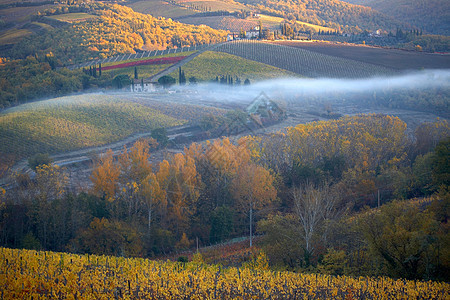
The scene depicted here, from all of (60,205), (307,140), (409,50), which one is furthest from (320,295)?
(409,50)

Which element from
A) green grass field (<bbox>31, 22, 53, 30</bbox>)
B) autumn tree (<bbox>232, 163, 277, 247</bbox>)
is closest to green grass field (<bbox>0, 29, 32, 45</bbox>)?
green grass field (<bbox>31, 22, 53, 30</bbox>)

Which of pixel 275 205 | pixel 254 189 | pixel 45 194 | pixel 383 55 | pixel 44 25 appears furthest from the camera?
pixel 44 25

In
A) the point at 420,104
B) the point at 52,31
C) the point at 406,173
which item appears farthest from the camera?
the point at 52,31

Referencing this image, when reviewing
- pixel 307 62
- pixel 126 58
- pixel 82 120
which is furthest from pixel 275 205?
pixel 126 58

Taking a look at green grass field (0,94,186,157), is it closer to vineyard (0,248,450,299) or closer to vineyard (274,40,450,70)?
vineyard (0,248,450,299)

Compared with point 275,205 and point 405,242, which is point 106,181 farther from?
point 405,242

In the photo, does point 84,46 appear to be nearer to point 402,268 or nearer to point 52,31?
point 52,31

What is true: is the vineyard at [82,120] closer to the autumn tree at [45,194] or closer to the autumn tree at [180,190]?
the autumn tree at [45,194]
